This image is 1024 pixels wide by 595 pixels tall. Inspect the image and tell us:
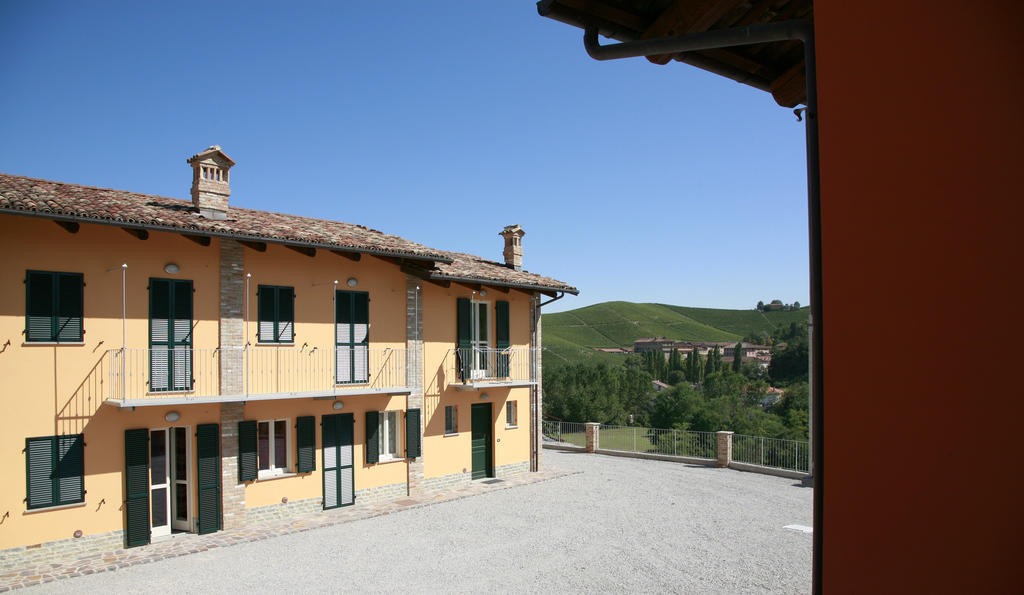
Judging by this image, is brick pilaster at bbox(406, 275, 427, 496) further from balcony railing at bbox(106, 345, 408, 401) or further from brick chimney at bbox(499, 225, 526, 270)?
brick chimney at bbox(499, 225, 526, 270)

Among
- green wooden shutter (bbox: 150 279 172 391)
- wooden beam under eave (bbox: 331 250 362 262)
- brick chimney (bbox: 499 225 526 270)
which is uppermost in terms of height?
brick chimney (bbox: 499 225 526 270)

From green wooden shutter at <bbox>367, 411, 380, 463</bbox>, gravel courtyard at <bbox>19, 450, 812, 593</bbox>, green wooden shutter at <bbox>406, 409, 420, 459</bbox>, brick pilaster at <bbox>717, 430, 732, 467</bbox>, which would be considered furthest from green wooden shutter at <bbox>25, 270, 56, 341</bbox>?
brick pilaster at <bbox>717, 430, 732, 467</bbox>

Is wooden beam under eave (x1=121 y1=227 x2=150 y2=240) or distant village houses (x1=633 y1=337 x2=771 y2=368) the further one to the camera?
distant village houses (x1=633 y1=337 x2=771 y2=368)

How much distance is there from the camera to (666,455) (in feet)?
70.9

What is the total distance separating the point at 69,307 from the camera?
429 inches

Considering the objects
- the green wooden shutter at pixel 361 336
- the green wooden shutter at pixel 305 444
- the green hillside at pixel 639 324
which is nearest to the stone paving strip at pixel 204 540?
the green wooden shutter at pixel 305 444

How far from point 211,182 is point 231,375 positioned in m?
4.09

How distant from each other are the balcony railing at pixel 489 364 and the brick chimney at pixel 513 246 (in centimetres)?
307

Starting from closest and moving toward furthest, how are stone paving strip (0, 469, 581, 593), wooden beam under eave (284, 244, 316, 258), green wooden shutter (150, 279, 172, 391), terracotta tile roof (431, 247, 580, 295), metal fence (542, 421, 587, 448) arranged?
stone paving strip (0, 469, 581, 593)
green wooden shutter (150, 279, 172, 391)
wooden beam under eave (284, 244, 316, 258)
terracotta tile roof (431, 247, 580, 295)
metal fence (542, 421, 587, 448)

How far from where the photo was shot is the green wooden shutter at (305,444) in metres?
13.5

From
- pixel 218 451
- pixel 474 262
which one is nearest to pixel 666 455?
pixel 474 262

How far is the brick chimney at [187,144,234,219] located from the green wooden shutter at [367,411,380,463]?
548cm

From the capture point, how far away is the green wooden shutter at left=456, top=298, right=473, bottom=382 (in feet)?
55.6

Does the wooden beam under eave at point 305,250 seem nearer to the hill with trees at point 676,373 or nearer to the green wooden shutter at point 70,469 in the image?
the green wooden shutter at point 70,469
